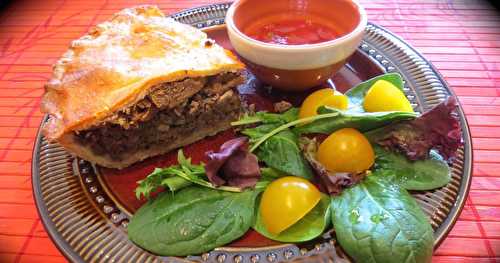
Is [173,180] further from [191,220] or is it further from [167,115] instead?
[167,115]

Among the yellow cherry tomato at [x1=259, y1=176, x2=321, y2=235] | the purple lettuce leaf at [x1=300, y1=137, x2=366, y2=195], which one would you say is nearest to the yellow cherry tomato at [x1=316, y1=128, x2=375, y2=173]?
the purple lettuce leaf at [x1=300, y1=137, x2=366, y2=195]

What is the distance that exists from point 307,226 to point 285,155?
331mm

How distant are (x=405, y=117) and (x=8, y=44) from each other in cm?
270

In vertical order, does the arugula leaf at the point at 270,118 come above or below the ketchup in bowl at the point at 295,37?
below

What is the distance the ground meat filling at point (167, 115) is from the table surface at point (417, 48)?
1.57ft

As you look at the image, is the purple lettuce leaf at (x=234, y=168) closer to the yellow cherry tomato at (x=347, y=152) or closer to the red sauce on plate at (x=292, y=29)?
the yellow cherry tomato at (x=347, y=152)

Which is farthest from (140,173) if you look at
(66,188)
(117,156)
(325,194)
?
(325,194)

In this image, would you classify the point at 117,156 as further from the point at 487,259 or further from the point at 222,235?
the point at 487,259

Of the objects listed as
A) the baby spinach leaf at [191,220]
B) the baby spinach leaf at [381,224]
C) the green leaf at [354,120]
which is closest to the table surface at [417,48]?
the baby spinach leaf at [381,224]

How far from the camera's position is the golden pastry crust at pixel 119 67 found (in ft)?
5.59

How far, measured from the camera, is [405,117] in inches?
66.6

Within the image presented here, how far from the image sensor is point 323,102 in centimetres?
185

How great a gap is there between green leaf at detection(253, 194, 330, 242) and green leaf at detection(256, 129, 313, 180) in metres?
0.15

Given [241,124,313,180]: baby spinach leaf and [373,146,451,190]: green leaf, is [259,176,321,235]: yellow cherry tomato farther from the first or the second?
[373,146,451,190]: green leaf
